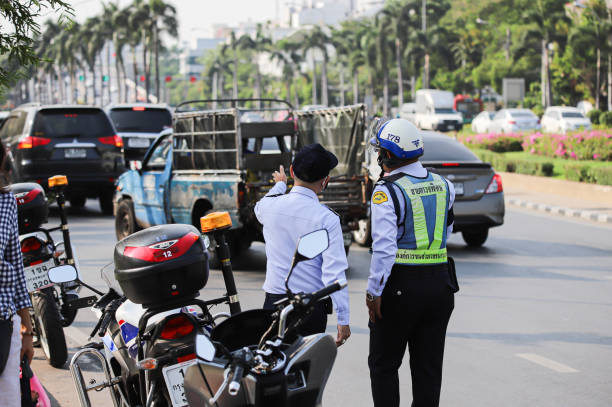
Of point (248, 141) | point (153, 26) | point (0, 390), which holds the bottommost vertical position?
point (0, 390)

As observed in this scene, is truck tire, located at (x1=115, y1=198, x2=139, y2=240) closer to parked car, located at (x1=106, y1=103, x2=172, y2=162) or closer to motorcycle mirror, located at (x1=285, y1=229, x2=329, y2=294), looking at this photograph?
parked car, located at (x1=106, y1=103, x2=172, y2=162)

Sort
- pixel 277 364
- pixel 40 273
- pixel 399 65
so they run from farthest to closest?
1. pixel 399 65
2. pixel 40 273
3. pixel 277 364

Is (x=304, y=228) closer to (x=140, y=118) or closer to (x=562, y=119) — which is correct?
(x=140, y=118)

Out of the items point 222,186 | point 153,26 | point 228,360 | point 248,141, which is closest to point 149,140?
point 248,141

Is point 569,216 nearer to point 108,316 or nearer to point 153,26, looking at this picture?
point 108,316

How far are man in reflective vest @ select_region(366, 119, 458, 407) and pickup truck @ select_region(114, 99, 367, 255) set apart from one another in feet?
18.6

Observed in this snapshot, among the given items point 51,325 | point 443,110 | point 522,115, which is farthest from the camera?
point 443,110

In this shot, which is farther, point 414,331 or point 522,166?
point 522,166

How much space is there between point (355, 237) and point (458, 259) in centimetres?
191

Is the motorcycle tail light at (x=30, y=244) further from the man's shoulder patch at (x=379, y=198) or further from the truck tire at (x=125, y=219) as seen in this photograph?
the truck tire at (x=125, y=219)

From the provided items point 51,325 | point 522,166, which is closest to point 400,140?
point 51,325

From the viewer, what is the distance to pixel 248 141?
12359mm

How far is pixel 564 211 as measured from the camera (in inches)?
680

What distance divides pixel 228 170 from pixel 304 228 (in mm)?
6525
